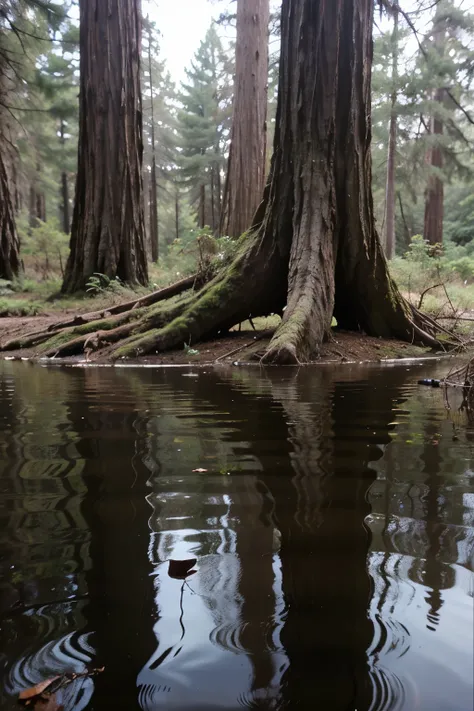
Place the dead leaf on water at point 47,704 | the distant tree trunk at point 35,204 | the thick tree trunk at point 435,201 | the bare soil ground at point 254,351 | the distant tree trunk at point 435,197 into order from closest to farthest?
1. the dead leaf on water at point 47,704
2. the bare soil ground at point 254,351
3. the distant tree trunk at point 435,197
4. the thick tree trunk at point 435,201
5. the distant tree trunk at point 35,204

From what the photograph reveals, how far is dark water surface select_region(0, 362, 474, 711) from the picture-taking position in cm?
92

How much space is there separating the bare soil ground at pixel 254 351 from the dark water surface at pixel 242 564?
321 cm

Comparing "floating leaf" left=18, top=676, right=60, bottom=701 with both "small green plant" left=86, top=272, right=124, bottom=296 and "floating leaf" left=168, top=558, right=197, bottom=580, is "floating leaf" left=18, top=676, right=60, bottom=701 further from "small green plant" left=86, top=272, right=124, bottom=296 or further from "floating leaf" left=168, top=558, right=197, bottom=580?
"small green plant" left=86, top=272, right=124, bottom=296

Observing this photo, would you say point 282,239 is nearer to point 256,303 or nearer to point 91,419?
point 256,303

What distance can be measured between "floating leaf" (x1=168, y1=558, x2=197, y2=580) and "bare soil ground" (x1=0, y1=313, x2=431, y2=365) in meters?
4.61

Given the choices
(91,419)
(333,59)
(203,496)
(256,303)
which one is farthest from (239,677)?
(333,59)

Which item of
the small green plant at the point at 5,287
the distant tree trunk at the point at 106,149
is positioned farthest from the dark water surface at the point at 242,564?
the small green plant at the point at 5,287

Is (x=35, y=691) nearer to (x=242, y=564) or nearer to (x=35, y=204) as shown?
(x=242, y=564)

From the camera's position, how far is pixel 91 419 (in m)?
3.12

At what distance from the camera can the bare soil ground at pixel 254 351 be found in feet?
20.0

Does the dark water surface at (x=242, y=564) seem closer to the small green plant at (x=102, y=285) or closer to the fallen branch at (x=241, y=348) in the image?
the fallen branch at (x=241, y=348)

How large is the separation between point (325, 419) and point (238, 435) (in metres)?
0.65

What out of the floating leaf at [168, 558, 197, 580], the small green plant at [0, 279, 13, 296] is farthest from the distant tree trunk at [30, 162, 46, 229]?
the floating leaf at [168, 558, 197, 580]

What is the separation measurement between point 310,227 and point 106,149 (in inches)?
233
